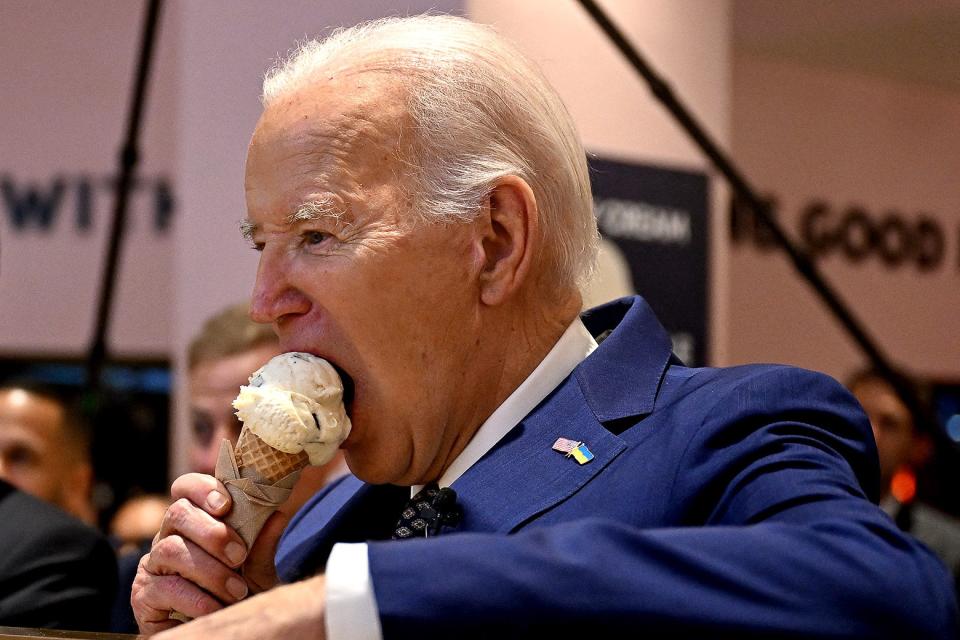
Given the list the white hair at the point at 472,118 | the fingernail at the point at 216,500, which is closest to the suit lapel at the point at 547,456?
the white hair at the point at 472,118

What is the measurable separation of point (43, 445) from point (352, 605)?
2.64 m

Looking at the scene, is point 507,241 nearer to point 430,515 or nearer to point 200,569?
point 430,515

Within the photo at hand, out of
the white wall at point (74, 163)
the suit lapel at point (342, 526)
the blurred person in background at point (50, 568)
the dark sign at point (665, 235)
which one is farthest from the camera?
the white wall at point (74, 163)

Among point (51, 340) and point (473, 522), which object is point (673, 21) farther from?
point (51, 340)

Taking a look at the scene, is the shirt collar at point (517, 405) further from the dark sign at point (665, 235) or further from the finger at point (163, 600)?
the dark sign at point (665, 235)

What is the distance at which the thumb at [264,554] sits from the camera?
1.48 meters

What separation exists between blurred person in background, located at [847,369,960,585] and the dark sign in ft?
2.49

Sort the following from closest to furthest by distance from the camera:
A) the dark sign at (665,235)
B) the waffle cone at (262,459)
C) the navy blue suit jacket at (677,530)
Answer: the navy blue suit jacket at (677,530) → the waffle cone at (262,459) → the dark sign at (665,235)

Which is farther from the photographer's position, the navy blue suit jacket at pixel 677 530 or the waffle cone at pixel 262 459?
the waffle cone at pixel 262 459

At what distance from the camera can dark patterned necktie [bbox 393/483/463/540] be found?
4.63ft

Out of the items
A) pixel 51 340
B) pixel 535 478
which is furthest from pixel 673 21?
pixel 51 340

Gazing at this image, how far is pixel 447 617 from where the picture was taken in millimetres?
1056

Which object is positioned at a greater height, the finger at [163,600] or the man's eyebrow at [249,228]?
the man's eyebrow at [249,228]

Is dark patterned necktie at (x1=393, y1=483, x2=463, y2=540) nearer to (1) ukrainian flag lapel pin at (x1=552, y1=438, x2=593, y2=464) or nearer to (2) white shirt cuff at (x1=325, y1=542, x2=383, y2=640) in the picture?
(1) ukrainian flag lapel pin at (x1=552, y1=438, x2=593, y2=464)
